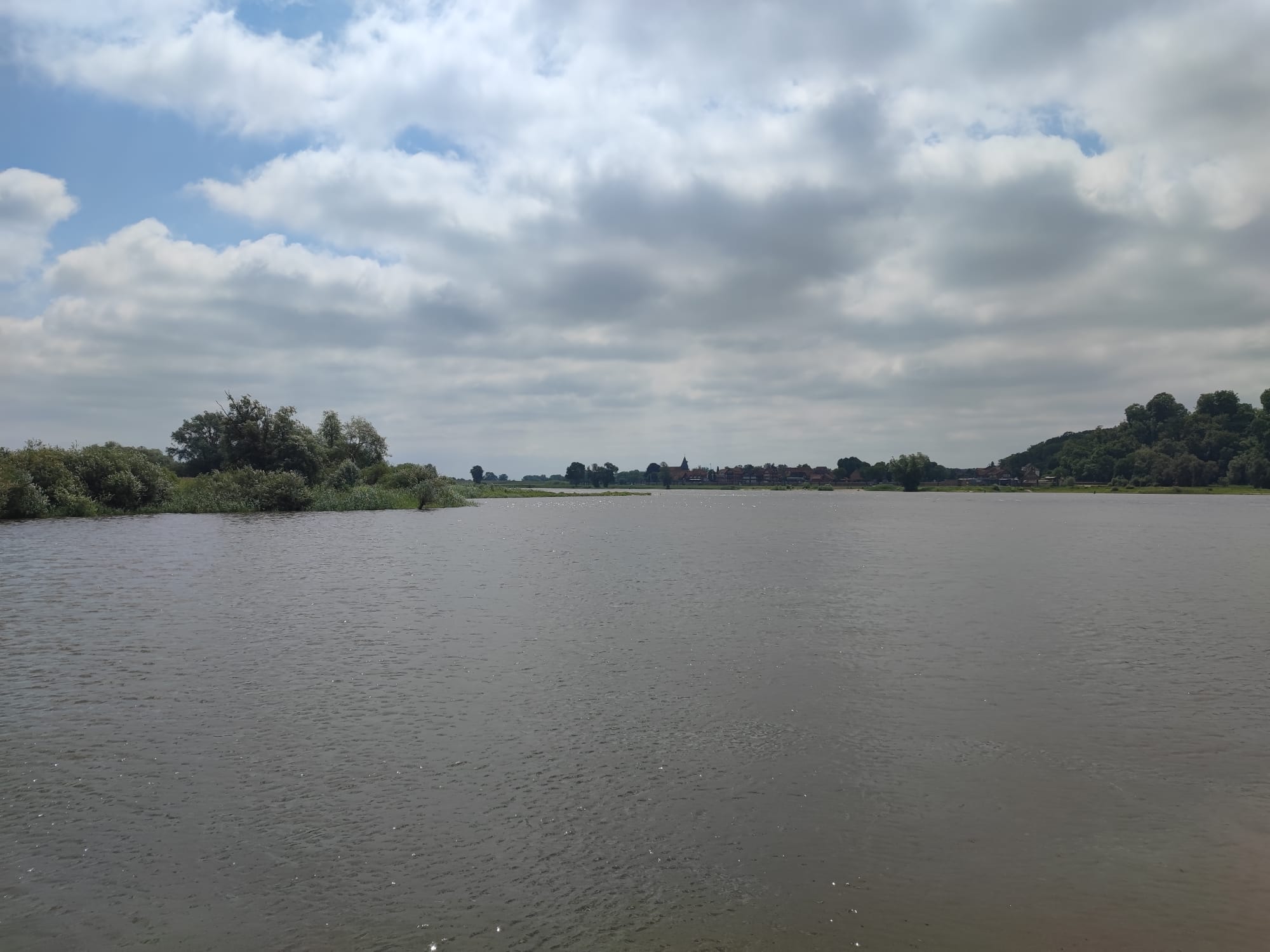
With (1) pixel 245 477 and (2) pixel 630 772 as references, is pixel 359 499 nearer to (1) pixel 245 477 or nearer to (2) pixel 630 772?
(1) pixel 245 477

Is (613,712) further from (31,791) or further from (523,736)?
(31,791)

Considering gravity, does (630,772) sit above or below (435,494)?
below

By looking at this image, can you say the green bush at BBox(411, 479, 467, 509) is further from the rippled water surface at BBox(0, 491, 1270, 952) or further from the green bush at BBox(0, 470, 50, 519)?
the rippled water surface at BBox(0, 491, 1270, 952)

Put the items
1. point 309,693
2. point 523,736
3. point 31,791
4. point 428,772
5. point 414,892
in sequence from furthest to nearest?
point 309,693 → point 523,736 → point 428,772 → point 31,791 → point 414,892

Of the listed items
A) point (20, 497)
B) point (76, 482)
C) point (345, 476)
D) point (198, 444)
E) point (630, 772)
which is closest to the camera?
point (630, 772)

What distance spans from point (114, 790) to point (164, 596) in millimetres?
23107

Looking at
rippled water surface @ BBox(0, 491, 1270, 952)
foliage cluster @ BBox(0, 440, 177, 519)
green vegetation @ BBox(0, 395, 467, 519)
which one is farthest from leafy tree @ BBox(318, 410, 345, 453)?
rippled water surface @ BBox(0, 491, 1270, 952)

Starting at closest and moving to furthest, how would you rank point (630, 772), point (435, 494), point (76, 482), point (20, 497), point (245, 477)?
point (630, 772)
point (20, 497)
point (76, 482)
point (245, 477)
point (435, 494)

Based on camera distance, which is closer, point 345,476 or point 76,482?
point 76,482

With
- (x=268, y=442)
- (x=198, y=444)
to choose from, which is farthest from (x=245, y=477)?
(x=198, y=444)

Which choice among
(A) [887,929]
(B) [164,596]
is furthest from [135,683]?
(A) [887,929]

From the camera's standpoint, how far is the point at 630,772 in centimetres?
1398

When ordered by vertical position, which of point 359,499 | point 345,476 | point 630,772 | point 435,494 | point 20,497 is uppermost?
point 345,476

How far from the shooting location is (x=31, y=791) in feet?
41.8
